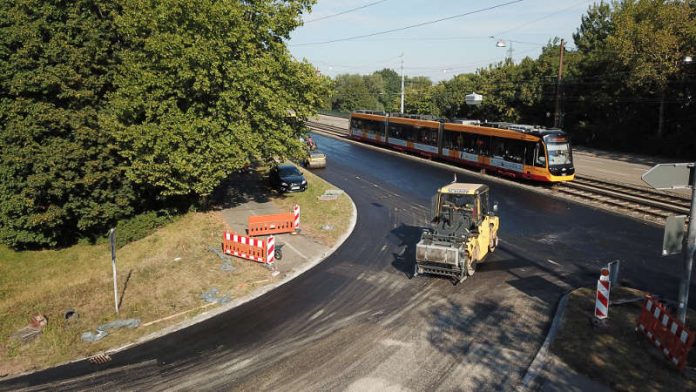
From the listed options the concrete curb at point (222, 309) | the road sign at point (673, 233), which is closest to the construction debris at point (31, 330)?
the concrete curb at point (222, 309)

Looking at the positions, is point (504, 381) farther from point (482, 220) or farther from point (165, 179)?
point (165, 179)

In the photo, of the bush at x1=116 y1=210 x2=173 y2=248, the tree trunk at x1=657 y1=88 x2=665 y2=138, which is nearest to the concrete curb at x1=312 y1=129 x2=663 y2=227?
the bush at x1=116 y1=210 x2=173 y2=248

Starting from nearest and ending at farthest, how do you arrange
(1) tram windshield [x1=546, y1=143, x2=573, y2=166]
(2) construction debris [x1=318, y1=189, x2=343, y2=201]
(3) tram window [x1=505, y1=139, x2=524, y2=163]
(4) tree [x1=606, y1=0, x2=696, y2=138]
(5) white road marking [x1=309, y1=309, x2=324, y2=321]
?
(5) white road marking [x1=309, y1=309, x2=324, y2=321] → (2) construction debris [x1=318, y1=189, x2=343, y2=201] → (1) tram windshield [x1=546, y1=143, x2=573, y2=166] → (3) tram window [x1=505, y1=139, x2=524, y2=163] → (4) tree [x1=606, y1=0, x2=696, y2=138]

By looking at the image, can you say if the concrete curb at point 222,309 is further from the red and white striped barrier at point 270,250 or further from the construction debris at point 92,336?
→ the red and white striped barrier at point 270,250

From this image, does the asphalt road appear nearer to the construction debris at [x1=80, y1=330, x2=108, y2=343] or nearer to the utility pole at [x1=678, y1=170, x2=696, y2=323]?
the construction debris at [x1=80, y1=330, x2=108, y2=343]

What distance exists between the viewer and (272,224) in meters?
20.5

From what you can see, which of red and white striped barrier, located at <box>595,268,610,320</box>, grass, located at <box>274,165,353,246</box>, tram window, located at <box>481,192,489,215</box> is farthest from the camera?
grass, located at <box>274,165,353,246</box>

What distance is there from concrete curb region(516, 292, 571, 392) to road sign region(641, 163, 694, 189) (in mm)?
4076

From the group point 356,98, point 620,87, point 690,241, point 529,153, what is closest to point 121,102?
point 690,241

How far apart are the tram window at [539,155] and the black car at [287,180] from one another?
13472 millimetres

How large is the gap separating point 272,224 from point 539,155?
1642 centimetres

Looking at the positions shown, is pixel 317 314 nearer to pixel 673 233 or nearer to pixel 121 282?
pixel 121 282

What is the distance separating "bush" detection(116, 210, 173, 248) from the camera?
22.3 m

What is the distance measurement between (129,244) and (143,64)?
7834 millimetres
